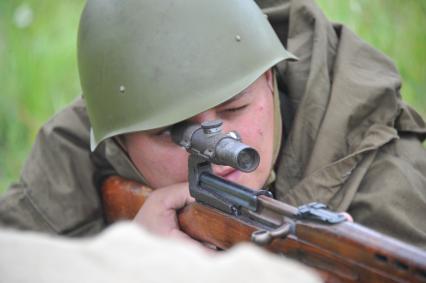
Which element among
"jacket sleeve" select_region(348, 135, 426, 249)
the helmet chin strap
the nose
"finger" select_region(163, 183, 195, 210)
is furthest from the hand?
"jacket sleeve" select_region(348, 135, 426, 249)

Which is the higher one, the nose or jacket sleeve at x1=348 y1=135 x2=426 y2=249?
the nose

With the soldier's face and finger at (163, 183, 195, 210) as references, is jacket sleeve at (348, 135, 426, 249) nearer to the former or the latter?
the soldier's face

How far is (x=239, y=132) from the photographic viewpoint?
10.2ft

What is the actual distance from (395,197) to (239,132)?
0.68 meters

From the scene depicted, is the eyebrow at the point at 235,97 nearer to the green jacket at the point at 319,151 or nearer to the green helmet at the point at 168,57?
the green helmet at the point at 168,57

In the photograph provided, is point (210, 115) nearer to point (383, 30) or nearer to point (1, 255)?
point (1, 255)

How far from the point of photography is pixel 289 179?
11.4 feet

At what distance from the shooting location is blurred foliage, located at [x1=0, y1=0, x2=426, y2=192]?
17.4ft

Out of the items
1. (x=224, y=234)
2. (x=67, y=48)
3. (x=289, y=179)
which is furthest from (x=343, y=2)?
(x=224, y=234)

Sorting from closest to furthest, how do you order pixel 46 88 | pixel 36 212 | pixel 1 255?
pixel 1 255 < pixel 36 212 < pixel 46 88

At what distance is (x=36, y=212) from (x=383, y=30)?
8.92 feet

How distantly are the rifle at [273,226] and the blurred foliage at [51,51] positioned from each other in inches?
103

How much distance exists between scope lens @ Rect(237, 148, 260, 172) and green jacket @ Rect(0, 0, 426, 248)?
86 centimetres

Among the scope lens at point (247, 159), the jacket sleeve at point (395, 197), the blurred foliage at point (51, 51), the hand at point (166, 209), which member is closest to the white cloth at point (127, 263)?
the scope lens at point (247, 159)
